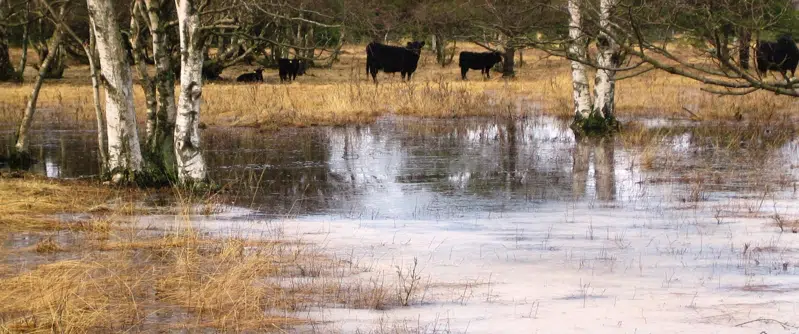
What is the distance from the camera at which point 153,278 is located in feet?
26.9

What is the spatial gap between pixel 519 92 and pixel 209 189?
17.5 meters

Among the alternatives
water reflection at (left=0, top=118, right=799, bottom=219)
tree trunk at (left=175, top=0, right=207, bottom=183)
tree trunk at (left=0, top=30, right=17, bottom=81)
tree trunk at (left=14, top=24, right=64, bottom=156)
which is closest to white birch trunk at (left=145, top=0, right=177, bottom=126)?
tree trunk at (left=175, top=0, right=207, bottom=183)

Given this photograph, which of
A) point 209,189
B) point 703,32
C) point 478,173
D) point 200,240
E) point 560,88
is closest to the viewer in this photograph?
point 703,32

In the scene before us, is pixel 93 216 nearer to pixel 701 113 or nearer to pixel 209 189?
pixel 209 189

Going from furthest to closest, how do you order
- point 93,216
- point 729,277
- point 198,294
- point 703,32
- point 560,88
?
point 560,88 → point 93,216 → point 729,277 → point 198,294 → point 703,32

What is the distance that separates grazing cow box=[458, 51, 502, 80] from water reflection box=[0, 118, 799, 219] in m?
14.9

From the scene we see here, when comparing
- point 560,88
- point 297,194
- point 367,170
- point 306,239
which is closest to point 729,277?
point 306,239

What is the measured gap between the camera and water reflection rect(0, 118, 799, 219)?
13016 millimetres

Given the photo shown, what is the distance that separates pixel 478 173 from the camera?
1549 centimetres

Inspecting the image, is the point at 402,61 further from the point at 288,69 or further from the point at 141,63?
the point at 141,63

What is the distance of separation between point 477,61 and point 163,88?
24643 mm

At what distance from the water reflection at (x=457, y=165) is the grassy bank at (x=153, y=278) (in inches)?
92.5

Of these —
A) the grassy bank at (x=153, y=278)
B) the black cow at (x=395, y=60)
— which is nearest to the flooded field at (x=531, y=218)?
the grassy bank at (x=153, y=278)

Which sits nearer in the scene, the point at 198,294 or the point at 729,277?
the point at 198,294
